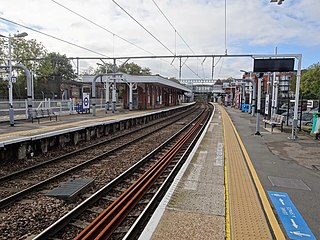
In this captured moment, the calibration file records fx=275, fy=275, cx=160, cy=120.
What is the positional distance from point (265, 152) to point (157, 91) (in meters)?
35.6

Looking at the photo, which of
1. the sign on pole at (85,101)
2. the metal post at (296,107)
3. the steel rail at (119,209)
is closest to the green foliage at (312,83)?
the metal post at (296,107)

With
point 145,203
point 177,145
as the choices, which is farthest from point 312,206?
point 177,145

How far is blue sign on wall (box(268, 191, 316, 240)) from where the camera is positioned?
4.02 metres

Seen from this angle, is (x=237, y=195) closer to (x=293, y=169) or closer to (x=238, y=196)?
(x=238, y=196)

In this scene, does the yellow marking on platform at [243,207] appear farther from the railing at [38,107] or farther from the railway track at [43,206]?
the railing at [38,107]

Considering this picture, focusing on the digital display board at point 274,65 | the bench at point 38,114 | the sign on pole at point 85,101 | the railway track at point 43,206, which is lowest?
the railway track at point 43,206

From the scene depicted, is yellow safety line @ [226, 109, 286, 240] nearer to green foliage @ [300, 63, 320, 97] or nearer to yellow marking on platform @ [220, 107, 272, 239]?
yellow marking on platform @ [220, 107, 272, 239]

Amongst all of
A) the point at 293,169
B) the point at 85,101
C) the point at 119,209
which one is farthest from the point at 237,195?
the point at 85,101

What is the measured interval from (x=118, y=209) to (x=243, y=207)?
2320 millimetres

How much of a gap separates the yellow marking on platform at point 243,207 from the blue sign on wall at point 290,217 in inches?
12.0

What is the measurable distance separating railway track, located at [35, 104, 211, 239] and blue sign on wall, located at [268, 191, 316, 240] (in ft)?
7.48

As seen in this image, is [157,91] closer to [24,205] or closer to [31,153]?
[31,153]

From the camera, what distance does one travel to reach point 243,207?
489cm

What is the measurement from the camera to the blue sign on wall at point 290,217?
13.2ft
